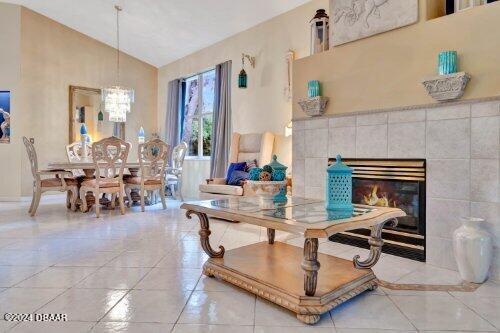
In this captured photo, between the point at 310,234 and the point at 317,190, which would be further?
the point at 317,190

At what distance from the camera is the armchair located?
398 cm

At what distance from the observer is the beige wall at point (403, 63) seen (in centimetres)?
218

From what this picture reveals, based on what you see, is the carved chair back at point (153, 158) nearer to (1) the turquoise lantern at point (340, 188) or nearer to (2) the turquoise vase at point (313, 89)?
(2) the turquoise vase at point (313, 89)

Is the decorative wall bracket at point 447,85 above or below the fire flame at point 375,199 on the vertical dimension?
above

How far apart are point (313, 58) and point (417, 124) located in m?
1.27

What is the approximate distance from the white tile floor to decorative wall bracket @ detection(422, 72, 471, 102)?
1.24 m

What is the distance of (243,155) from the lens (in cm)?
483

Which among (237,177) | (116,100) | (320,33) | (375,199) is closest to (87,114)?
(116,100)

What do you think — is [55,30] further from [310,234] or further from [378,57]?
[310,234]

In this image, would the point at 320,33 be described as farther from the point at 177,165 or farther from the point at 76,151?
the point at 76,151

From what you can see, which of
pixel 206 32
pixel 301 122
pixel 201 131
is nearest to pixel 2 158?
pixel 201 131

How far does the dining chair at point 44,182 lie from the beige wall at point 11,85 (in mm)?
1751

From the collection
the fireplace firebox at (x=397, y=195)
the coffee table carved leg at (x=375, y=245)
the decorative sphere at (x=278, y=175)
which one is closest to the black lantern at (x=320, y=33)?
the fireplace firebox at (x=397, y=195)

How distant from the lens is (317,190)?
3.27 meters
